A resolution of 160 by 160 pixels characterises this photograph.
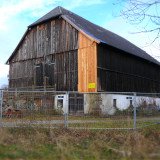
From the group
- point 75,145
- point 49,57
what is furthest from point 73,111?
point 49,57

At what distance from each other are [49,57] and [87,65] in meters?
4.73

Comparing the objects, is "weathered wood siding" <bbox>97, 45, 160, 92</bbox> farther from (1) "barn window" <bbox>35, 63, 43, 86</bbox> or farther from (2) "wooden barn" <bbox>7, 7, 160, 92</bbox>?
(1) "barn window" <bbox>35, 63, 43, 86</bbox>

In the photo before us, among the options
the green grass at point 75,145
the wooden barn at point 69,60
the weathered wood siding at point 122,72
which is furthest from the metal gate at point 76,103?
the weathered wood siding at point 122,72

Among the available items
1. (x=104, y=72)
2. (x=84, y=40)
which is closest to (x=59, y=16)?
(x=84, y=40)

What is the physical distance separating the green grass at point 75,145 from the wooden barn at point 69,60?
580 inches

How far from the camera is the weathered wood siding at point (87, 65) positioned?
26078 mm

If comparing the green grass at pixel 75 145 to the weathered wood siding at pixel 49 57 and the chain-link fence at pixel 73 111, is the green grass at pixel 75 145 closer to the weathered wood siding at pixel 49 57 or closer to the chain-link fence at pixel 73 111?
the chain-link fence at pixel 73 111

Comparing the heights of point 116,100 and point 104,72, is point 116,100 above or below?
below

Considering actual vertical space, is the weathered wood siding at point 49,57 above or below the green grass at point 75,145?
above

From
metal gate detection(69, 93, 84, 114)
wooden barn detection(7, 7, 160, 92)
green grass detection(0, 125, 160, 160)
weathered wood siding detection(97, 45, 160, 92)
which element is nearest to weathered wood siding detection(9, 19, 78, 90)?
wooden barn detection(7, 7, 160, 92)

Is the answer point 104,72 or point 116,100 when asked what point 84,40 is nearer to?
point 104,72

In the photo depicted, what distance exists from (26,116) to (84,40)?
15683mm

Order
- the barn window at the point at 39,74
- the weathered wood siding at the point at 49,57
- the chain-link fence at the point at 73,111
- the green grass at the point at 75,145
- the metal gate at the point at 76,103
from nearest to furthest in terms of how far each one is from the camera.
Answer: the green grass at the point at 75,145, the chain-link fence at the point at 73,111, the metal gate at the point at 76,103, the weathered wood siding at the point at 49,57, the barn window at the point at 39,74

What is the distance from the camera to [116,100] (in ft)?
48.9
